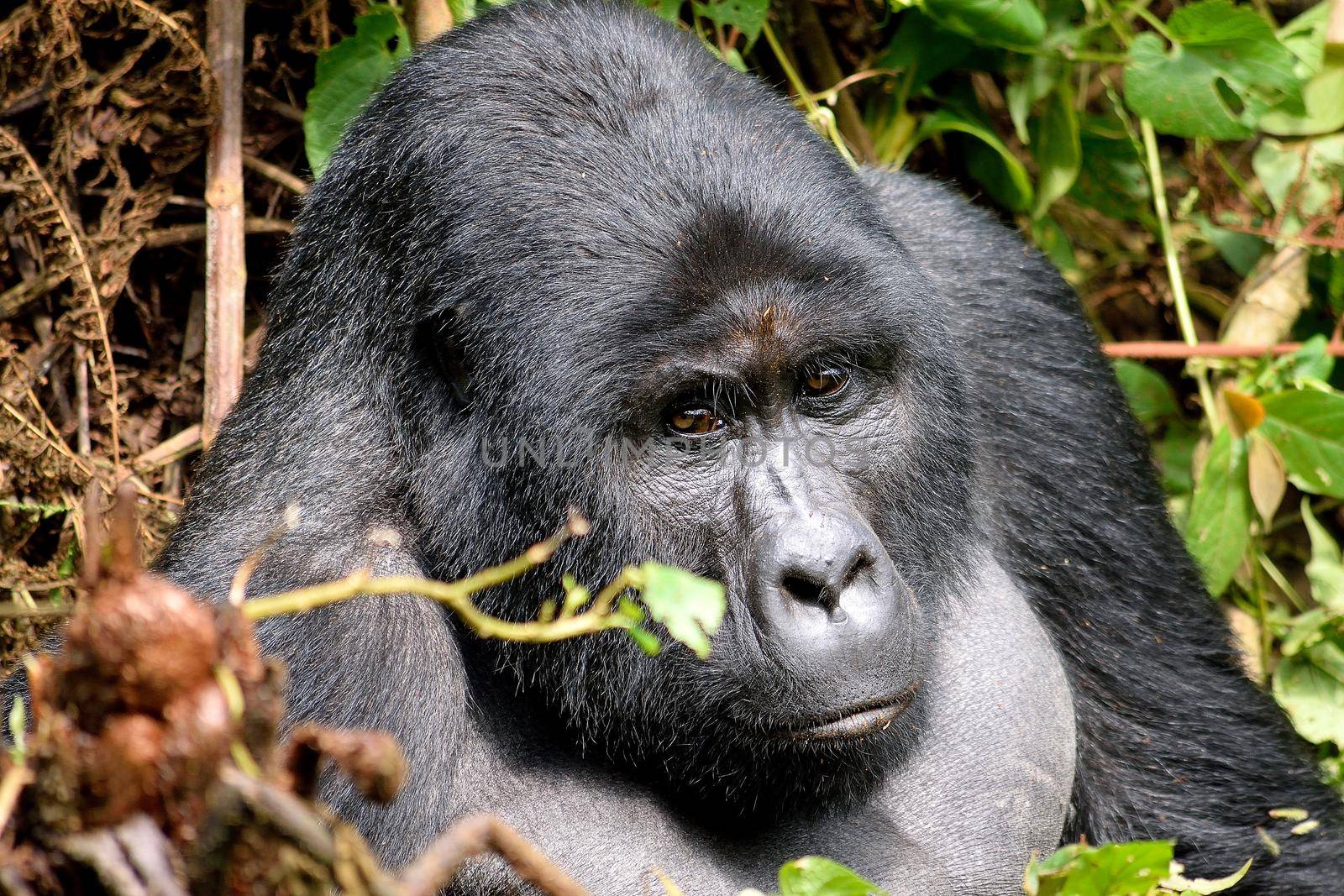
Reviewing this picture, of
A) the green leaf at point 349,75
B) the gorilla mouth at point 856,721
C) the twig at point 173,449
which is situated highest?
the green leaf at point 349,75

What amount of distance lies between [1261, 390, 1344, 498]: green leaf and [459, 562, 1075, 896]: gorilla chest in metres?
1.55

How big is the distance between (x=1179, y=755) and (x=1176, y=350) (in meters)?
1.97

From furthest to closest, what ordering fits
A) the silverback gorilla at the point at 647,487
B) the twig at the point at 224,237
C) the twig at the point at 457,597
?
the twig at the point at 224,237 → the silverback gorilla at the point at 647,487 → the twig at the point at 457,597

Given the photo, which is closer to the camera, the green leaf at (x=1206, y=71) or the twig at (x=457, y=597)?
the twig at (x=457, y=597)

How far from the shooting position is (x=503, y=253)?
2.91 meters

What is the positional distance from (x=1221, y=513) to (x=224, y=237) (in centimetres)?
332

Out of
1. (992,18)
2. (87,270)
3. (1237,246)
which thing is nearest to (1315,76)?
(1237,246)

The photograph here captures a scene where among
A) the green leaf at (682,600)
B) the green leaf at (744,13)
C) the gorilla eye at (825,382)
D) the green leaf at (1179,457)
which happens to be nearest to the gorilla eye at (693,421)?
the gorilla eye at (825,382)

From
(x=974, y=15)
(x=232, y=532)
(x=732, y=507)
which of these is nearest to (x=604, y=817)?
(x=732, y=507)

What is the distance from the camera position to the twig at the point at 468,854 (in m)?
1.31

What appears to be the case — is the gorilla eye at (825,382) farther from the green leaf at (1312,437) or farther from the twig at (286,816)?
the green leaf at (1312,437)

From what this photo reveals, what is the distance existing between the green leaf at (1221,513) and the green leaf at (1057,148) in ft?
3.89

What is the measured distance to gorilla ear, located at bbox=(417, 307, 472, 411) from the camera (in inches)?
118

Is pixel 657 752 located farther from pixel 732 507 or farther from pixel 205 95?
pixel 205 95
